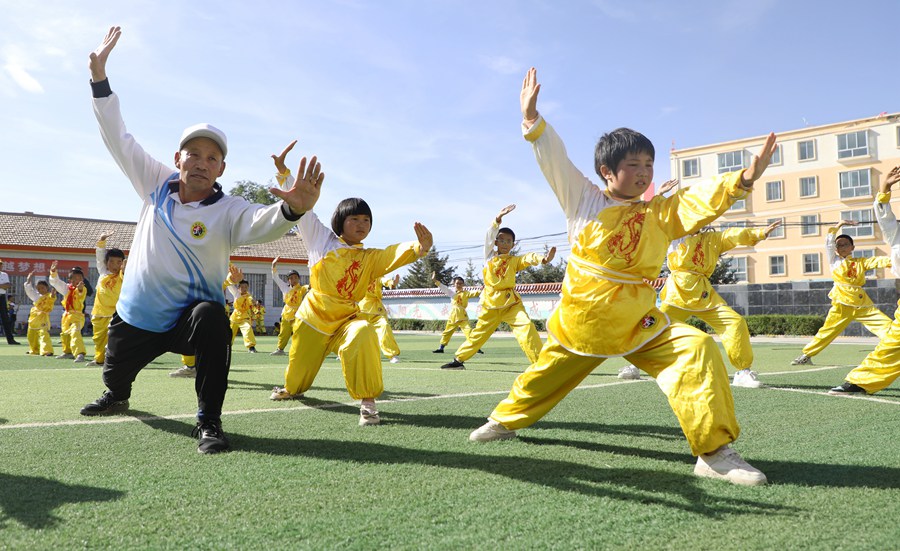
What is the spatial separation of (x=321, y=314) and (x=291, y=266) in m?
32.5

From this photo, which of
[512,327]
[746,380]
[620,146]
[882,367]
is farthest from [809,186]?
[620,146]

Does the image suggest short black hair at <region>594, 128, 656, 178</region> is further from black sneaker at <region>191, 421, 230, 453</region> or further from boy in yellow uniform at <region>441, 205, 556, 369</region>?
boy in yellow uniform at <region>441, 205, 556, 369</region>

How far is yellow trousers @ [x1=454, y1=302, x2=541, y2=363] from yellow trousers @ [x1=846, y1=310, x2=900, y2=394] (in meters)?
3.63

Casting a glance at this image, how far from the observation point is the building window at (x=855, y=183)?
1676 inches

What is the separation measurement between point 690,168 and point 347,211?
48.0 metres

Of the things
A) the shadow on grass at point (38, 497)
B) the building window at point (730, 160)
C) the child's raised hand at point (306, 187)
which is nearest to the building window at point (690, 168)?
the building window at point (730, 160)

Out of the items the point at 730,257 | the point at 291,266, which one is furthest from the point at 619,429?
the point at 730,257

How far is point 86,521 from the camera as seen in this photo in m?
2.46

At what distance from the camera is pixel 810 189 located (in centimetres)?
4478

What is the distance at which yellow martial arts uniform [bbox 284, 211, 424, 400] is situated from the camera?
518 centimetres

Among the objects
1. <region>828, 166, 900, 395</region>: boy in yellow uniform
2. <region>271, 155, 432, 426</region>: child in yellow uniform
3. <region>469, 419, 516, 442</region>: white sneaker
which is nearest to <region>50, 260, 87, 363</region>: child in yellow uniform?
<region>271, 155, 432, 426</region>: child in yellow uniform

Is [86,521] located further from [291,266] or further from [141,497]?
[291,266]

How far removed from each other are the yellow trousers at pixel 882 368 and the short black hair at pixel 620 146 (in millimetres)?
4195

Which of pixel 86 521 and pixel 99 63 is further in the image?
pixel 99 63
